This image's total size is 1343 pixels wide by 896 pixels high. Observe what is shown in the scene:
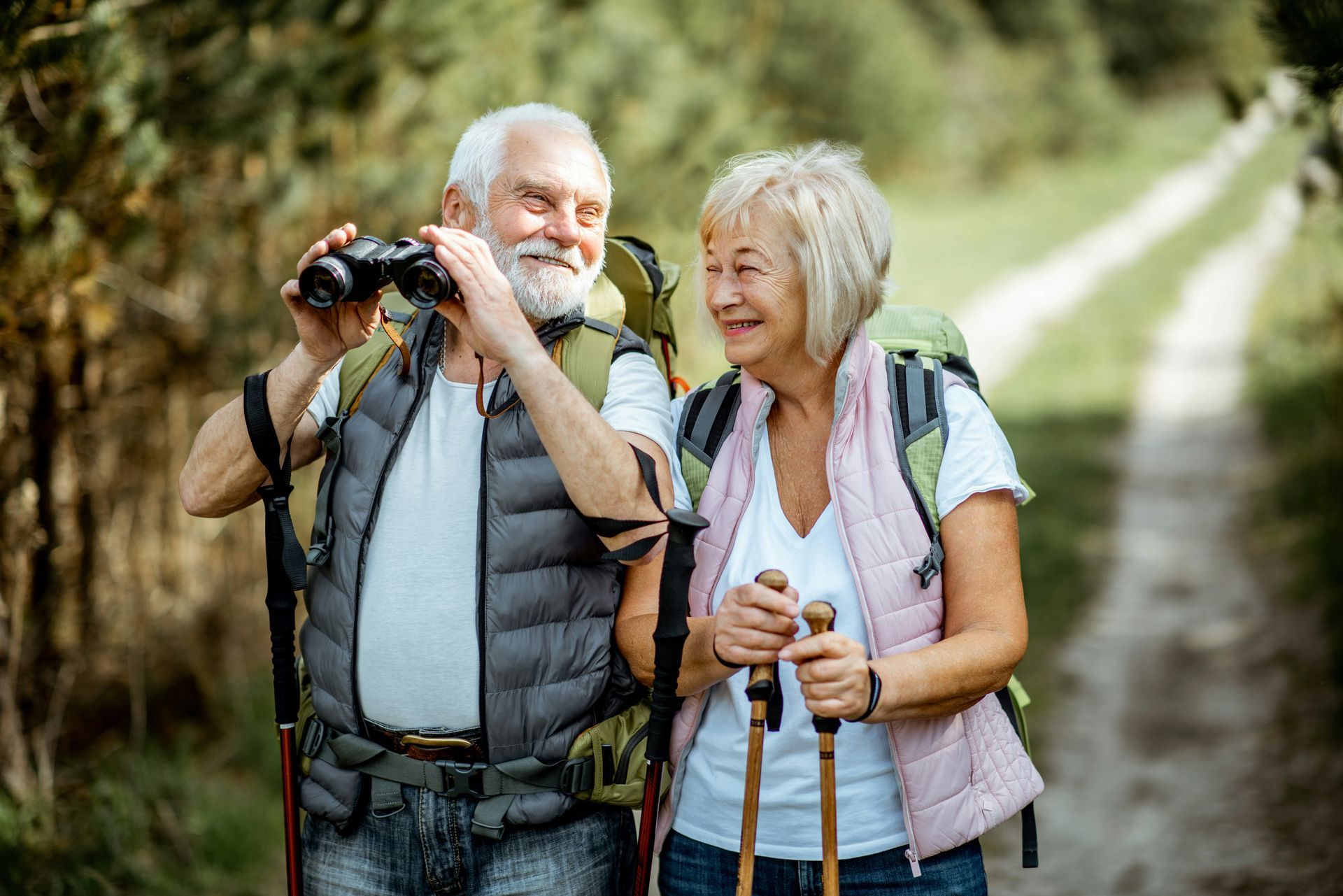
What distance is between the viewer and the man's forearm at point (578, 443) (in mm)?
1705

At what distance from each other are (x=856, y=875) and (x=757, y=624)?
457 millimetres

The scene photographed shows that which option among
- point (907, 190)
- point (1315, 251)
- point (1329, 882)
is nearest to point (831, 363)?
point (1329, 882)

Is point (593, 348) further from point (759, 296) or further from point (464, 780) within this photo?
point (464, 780)

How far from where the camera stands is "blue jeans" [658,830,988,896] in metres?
1.78

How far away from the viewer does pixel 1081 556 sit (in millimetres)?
6559

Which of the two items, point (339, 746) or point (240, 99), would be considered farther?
point (240, 99)

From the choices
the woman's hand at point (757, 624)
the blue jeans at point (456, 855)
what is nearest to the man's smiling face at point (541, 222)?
the woman's hand at point (757, 624)

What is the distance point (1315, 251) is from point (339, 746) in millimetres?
11087

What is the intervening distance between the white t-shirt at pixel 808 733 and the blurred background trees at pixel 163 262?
116cm

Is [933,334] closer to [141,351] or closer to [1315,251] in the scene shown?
[141,351]

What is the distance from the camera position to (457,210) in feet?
6.59

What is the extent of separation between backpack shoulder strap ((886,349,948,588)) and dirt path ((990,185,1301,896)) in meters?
2.58

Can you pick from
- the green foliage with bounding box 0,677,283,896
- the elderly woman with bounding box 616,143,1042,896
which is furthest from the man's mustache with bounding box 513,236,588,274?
the green foliage with bounding box 0,677,283,896

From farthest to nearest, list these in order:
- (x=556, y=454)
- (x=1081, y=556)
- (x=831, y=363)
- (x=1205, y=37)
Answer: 1. (x=1205, y=37)
2. (x=1081, y=556)
3. (x=831, y=363)
4. (x=556, y=454)
